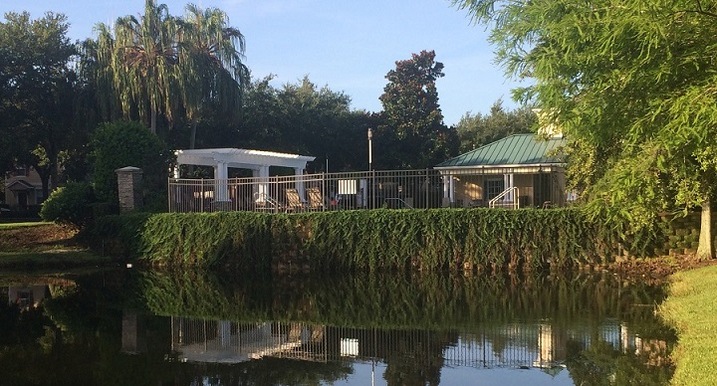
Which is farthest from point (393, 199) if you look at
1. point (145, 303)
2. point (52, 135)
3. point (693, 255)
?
point (52, 135)

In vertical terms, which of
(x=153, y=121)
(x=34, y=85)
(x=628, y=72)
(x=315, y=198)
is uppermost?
(x=34, y=85)

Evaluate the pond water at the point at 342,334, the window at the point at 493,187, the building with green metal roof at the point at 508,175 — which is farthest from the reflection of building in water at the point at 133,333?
the window at the point at 493,187

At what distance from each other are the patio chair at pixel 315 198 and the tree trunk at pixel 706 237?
10.6 metres

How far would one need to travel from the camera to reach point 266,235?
21.0 metres

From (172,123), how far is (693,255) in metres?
25.6

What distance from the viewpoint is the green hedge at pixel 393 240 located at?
Result: 19422mm

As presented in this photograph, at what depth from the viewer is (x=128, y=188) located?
2431 centimetres

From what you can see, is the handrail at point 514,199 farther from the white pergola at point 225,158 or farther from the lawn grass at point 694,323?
the white pergola at point 225,158

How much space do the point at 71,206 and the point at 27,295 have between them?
9.23 m

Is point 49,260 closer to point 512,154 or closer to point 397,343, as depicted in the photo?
point 397,343

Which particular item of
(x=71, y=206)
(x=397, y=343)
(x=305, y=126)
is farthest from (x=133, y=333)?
(x=305, y=126)

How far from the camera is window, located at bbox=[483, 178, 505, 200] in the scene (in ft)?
103

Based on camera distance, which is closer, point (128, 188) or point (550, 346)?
point (550, 346)

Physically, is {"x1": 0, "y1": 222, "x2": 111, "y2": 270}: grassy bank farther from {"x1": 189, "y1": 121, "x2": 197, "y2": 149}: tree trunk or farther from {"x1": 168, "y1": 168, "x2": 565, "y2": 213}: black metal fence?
{"x1": 189, "y1": 121, "x2": 197, "y2": 149}: tree trunk
